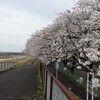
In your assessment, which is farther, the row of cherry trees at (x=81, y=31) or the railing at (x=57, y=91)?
the row of cherry trees at (x=81, y=31)

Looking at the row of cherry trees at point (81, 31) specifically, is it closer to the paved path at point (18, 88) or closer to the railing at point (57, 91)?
the paved path at point (18, 88)

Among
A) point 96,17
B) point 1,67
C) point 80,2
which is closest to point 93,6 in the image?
point 80,2

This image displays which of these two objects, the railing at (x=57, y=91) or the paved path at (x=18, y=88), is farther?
the paved path at (x=18, y=88)

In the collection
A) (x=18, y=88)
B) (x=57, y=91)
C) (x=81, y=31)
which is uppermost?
(x=81, y=31)

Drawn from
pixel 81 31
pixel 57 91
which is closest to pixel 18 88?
pixel 81 31

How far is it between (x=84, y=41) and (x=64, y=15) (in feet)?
16.0

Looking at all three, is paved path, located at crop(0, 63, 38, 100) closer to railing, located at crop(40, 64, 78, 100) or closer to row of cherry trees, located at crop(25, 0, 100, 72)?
row of cherry trees, located at crop(25, 0, 100, 72)

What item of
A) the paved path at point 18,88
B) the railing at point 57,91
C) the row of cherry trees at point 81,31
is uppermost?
the row of cherry trees at point 81,31

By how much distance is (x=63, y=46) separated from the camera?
22797 millimetres

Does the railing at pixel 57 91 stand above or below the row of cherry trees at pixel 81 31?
below

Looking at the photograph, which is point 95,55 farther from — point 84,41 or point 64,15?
point 64,15

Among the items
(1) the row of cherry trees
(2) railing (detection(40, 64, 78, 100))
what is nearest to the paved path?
(1) the row of cherry trees

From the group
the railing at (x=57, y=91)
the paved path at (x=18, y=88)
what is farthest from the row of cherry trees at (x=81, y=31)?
the railing at (x=57, y=91)

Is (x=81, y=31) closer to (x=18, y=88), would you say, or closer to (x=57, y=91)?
(x=18, y=88)
